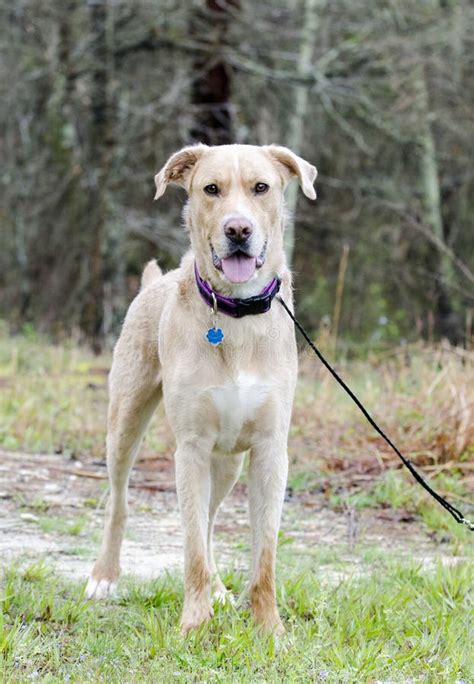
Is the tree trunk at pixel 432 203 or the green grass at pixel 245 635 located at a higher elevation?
the tree trunk at pixel 432 203

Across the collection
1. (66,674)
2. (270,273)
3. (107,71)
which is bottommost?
(66,674)

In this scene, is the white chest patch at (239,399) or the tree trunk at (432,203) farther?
the tree trunk at (432,203)

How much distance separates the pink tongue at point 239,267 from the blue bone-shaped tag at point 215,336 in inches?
9.2

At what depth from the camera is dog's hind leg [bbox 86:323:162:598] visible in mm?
4738

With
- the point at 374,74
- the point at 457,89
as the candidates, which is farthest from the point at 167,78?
the point at 457,89

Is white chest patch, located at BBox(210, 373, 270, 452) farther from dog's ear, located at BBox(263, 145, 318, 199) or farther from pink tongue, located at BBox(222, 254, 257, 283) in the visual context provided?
dog's ear, located at BBox(263, 145, 318, 199)

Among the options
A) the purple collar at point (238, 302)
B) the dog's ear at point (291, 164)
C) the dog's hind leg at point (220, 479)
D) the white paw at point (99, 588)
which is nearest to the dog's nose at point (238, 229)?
the purple collar at point (238, 302)

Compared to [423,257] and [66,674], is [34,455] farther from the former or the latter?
[423,257]

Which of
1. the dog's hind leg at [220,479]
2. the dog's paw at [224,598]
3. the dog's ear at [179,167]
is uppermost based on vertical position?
the dog's ear at [179,167]

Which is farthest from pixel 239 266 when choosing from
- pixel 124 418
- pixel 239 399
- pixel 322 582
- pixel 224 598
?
pixel 322 582

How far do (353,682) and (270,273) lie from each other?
166 centimetres

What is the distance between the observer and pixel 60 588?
4.37 metres

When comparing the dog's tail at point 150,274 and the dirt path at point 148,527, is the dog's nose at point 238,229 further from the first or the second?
the dirt path at point 148,527

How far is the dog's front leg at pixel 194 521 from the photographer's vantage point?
3.95m
